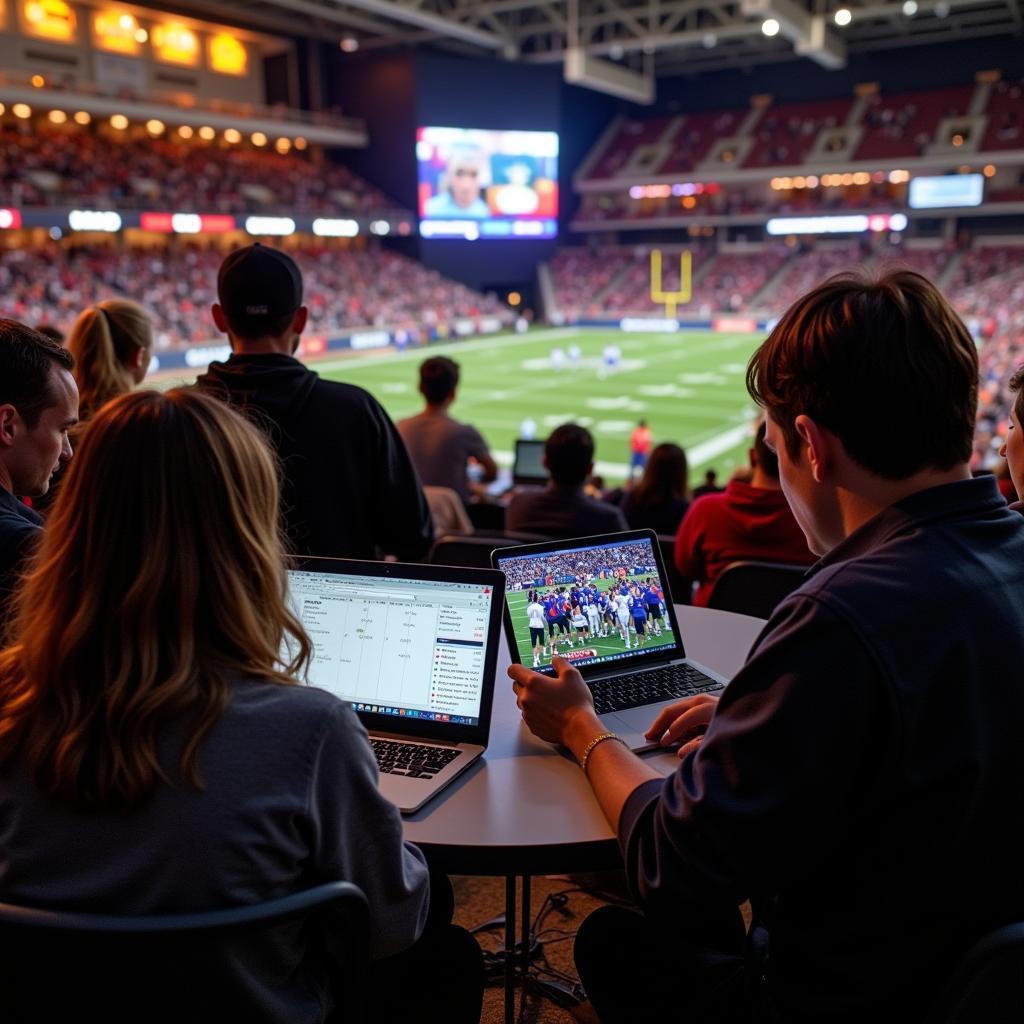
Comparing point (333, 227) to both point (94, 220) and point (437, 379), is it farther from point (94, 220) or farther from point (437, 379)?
point (437, 379)

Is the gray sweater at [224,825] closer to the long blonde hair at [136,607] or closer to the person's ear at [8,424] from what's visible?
the long blonde hair at [136,607]

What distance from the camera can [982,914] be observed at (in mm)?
1393

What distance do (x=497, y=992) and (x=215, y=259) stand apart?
35.5 m

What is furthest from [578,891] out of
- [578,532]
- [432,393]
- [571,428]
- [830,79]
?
[830,79]

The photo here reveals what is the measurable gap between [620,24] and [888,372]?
138 ft

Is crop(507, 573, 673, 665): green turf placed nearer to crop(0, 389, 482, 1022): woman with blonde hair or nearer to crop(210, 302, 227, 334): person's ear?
crop(0, 389, 482, 1022): woman with blonde hair

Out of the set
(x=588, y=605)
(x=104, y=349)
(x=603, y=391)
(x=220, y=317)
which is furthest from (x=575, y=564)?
(x=603, y=391)

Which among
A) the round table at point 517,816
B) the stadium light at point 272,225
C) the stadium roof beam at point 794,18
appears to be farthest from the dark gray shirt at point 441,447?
the stadium light at point 272,225

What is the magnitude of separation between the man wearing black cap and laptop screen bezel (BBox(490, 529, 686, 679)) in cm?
89

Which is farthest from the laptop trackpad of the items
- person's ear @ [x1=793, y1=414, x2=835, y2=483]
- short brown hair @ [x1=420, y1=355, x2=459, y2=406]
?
short brown hair @ [x1=420, y1=355, x2=459, y2=406]

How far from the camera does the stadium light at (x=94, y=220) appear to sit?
28.9 meters

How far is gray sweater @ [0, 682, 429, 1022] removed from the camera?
1.34 m

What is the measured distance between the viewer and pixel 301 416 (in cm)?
319

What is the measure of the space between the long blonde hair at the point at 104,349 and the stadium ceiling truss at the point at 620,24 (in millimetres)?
27897
